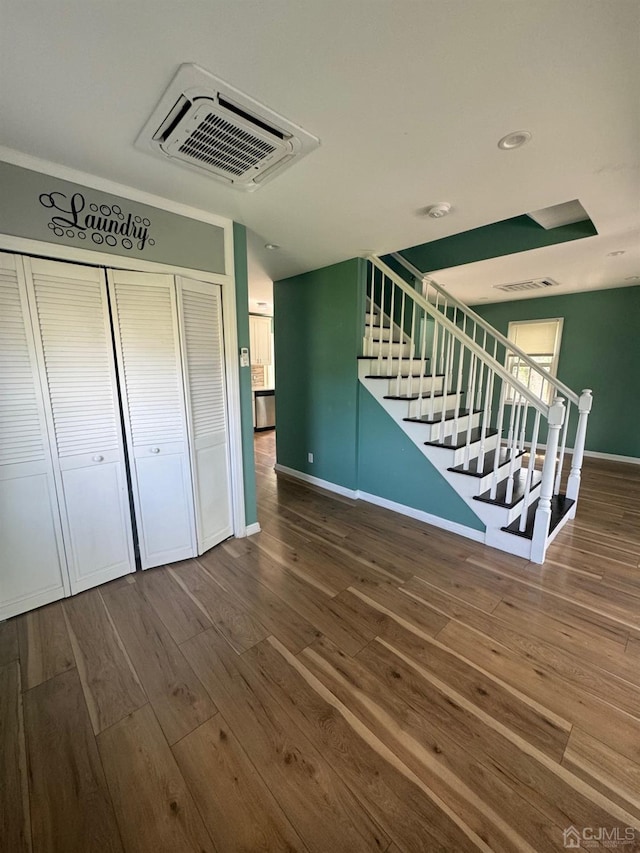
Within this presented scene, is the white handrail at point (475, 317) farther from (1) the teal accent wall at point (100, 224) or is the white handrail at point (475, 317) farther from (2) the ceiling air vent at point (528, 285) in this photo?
(1) the teal accent wall at point (100, 224)

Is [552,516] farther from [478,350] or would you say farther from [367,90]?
[367,90]

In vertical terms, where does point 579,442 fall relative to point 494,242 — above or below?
below

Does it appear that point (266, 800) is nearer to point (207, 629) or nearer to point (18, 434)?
point (207, 629)

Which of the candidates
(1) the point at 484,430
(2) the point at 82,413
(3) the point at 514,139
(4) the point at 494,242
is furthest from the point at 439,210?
(2) the point at 82,413

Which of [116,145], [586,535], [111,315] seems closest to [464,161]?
[116,145]

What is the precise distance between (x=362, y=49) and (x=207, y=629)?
2.61 m

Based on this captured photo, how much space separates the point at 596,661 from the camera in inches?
63.4

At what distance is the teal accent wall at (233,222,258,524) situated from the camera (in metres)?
2.50

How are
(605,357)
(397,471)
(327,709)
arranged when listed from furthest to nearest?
(605,357) < (397,471) < (327,709)

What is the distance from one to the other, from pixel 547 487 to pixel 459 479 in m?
0.61

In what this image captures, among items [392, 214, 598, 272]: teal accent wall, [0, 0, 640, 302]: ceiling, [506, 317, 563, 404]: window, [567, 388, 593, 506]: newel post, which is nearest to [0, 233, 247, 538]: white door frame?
[0, 0, 640, 302]: ceiling

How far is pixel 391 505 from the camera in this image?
3.31 m

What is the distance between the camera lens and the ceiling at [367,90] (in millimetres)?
986

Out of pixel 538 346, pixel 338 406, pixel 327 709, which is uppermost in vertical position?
pixel 538 346
